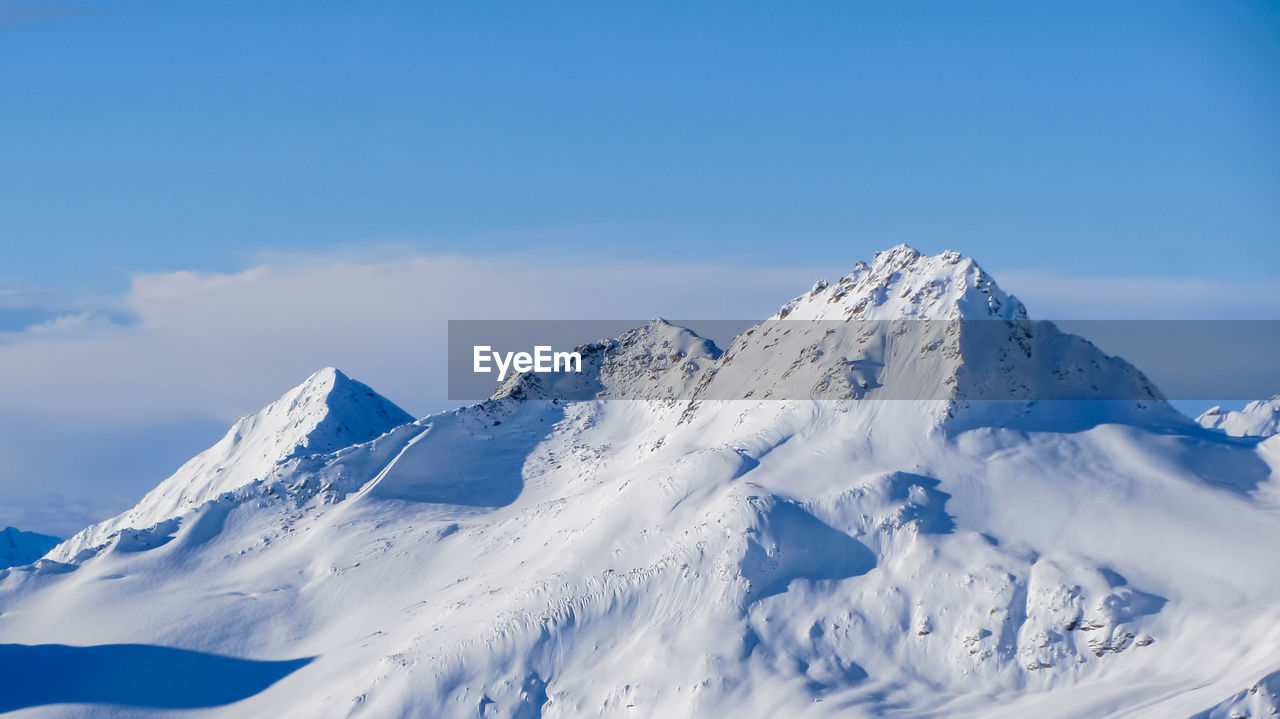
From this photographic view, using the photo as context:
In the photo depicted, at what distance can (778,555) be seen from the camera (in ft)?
340

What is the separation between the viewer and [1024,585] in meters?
96.0

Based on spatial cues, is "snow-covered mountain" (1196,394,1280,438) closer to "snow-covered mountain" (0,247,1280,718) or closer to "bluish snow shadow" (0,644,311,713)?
"snow-covered mountain" (0,247,1280,718)

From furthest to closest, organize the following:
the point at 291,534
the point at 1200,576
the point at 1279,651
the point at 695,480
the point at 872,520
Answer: the point at 291,534, the point at 695,480, the point at 872,520, the point at 1200,576, the point at 1279,651

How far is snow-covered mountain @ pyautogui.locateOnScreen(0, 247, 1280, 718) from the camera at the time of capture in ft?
306

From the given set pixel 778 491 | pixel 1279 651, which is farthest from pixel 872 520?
pixel 1279 651

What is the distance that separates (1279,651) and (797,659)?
3027 cm

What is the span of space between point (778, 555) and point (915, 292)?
102 ft

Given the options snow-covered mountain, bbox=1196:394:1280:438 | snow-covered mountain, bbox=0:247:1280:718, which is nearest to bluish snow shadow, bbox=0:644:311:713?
snow-covered mountain, bbox=0:247:1280:718

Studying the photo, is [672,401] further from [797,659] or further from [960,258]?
[797,659]

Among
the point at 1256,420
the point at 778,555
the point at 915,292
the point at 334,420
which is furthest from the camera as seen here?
the point at 334,420

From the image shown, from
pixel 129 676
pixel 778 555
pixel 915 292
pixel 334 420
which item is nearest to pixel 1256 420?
pixel 915 292

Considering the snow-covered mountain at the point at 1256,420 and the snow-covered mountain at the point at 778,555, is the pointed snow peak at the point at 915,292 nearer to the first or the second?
the snow-covered mountain at the point at 778,555

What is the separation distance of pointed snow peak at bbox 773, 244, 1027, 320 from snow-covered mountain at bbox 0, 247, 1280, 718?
1.04ft

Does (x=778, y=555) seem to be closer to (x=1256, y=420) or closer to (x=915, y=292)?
(x=915, y=292)
